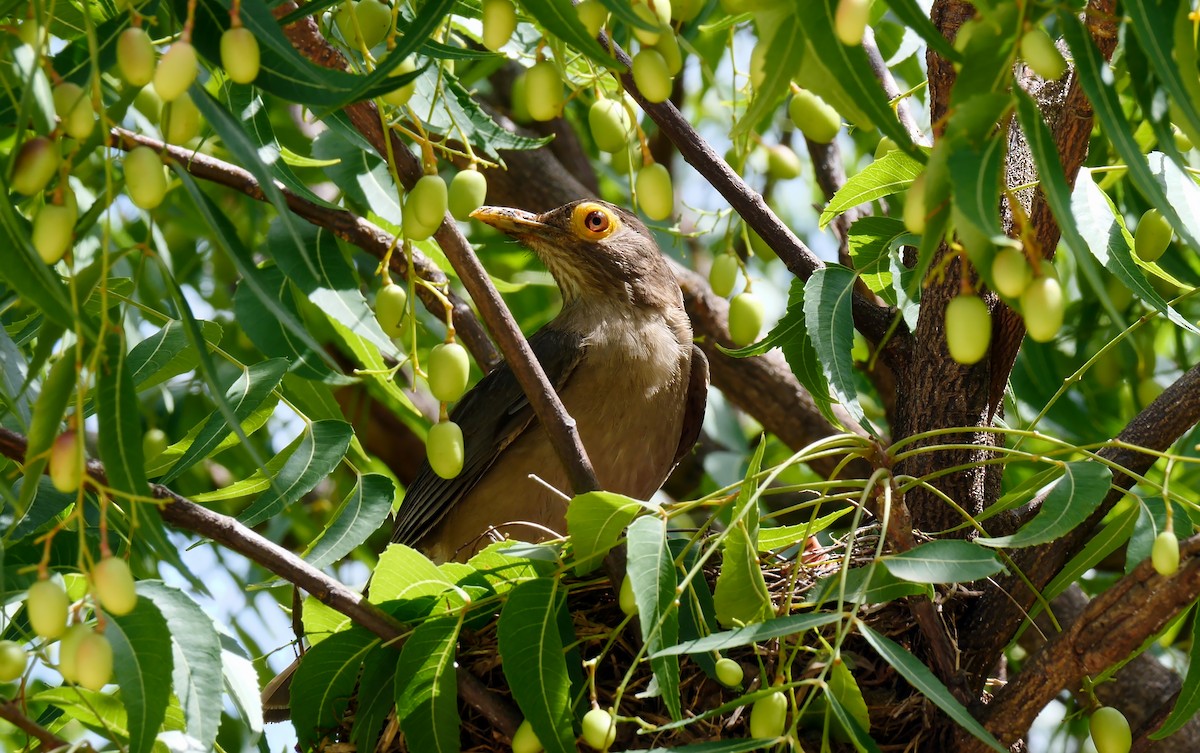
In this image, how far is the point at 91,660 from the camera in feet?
6.63

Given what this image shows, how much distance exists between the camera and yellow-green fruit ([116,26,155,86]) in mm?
1907

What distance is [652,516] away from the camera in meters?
2.61

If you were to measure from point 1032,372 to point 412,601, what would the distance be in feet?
9.34

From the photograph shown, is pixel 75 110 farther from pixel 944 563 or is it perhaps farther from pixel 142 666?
pixel 944 563

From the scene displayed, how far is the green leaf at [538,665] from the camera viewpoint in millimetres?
2820

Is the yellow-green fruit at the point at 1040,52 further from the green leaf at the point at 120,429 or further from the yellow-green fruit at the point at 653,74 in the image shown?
the green leaf at the point at 120,429

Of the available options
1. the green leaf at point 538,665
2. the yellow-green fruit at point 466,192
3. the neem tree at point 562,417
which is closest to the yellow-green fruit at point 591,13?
the neem tree at point 562,417

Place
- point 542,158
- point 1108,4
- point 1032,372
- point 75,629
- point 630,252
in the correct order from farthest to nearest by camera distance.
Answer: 1. point 542,158
2. point 630,252
3. point 1032,372
4. point 1108,4
5. point 75,629

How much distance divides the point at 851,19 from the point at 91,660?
4.71 feet

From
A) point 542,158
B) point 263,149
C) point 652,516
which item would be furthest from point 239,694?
point 542,158

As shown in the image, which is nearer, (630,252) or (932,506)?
(932,506)

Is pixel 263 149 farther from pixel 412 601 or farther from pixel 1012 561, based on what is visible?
pixel 1012 561

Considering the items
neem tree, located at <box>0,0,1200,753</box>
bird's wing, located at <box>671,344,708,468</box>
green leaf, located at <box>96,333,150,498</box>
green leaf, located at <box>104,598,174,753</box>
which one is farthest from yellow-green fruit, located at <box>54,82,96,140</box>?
bird's wing, located at <box>671,344,708,468</box>

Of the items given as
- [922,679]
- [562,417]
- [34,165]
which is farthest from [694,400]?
[34,165]
